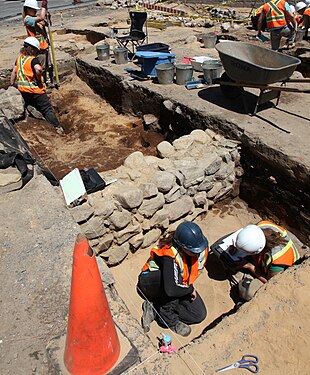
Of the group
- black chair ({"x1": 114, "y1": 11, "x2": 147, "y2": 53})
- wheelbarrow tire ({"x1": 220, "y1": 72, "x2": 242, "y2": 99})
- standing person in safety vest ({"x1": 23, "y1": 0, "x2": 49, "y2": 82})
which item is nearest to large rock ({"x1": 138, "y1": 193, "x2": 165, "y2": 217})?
wheelbarrow tire ({"x1": 220, "y1": 72, "x2": 242, "y2": 99})

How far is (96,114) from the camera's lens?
784cm

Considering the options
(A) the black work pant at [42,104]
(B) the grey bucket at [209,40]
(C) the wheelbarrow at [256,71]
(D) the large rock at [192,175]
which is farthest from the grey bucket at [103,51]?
(D) the large rock at [192,175]

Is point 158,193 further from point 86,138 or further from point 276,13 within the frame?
point 276,13

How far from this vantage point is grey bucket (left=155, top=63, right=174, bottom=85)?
6926 millimetres

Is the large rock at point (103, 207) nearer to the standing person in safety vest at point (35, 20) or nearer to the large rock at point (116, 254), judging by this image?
the large rock at point (116, 254)

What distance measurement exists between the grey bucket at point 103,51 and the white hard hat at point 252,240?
6.92 meters

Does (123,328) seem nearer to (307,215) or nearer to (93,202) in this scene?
(93,202)

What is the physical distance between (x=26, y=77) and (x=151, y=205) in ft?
13.7

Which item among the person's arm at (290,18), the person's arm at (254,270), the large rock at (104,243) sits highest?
the person's arm at (290,18)

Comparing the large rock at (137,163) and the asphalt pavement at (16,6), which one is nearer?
the large rock at (137,163)

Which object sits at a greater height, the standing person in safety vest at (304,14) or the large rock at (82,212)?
the standing person in safety vest at (304,14)

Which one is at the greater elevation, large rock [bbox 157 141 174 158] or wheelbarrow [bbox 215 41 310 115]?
wheelbarrow [bbox 215 41 310 115]

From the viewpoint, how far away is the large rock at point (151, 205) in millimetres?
4465

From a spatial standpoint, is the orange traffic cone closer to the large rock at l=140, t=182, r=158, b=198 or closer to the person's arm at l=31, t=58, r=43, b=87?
the large rock at l=140, t=182, r=158, b=198
